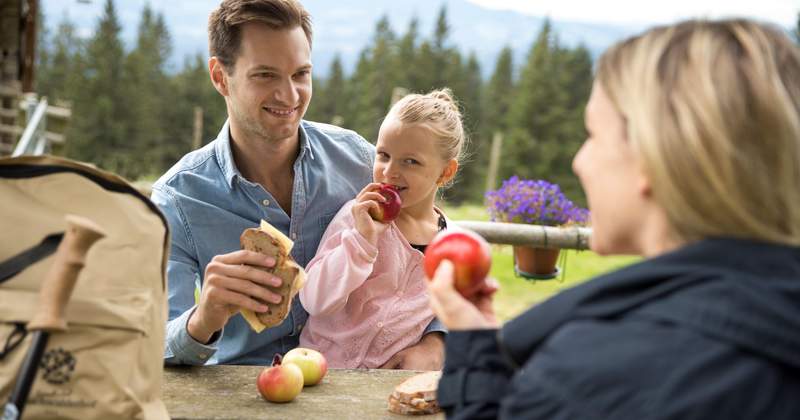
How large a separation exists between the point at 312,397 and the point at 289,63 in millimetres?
1203

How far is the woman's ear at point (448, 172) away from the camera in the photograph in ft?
8.76

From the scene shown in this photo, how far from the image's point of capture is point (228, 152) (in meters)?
2.59

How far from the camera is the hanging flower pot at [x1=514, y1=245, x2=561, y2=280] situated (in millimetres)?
3879

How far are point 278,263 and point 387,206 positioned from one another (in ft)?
1.75

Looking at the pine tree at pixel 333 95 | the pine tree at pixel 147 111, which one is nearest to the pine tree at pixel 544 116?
the pine tree at pixel 333 95

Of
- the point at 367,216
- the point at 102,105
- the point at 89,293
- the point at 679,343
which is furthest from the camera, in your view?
the point at 102,105

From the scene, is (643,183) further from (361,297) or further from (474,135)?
(474,135)

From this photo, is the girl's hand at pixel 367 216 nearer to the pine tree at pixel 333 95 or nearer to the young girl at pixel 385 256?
the young girl at pixel 385 256

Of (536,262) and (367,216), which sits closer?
(367,216)

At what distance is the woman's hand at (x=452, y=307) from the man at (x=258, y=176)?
1034mm

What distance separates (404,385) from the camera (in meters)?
1.85

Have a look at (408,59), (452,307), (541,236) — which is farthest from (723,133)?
(408,59)

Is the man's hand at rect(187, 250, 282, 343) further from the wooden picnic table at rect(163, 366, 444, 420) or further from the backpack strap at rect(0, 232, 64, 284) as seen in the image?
the backpack strap at rect(0, 232, 64, 284)

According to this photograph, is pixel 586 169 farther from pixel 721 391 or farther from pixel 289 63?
pixel 289 63
